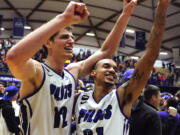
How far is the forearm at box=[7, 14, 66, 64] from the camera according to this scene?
1309 mm

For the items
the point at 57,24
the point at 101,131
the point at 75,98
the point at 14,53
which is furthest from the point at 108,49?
the point at 14,53

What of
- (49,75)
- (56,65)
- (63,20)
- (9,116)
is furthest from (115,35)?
(9,116)

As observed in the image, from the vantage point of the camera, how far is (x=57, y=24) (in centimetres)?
140

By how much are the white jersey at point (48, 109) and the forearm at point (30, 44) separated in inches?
17.6

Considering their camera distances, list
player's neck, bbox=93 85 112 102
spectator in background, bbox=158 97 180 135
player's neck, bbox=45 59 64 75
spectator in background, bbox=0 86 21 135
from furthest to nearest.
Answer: spectator in background, bbox=0 86 21 135
spectator in background, bbox=158 97 180 135
player's neck, bbox=93 85 112 102
player's neck, bbox=45 59 64 75

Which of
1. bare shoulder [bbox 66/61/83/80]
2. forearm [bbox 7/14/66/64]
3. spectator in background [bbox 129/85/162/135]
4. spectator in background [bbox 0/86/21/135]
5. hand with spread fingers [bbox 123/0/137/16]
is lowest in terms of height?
spectator in background [bbox 0/86/21/135]

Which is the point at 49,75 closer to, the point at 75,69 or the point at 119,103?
the point at 75,69

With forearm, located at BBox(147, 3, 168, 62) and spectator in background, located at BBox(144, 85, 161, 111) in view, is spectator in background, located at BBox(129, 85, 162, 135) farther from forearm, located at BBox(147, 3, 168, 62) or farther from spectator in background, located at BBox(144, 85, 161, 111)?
forearm, located at BBox(147, 3, 168, 62)

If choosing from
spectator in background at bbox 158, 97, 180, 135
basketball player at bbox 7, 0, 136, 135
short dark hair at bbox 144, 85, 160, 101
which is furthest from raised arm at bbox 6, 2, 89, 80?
spectator in background at bbox 158, 97, 180, 135

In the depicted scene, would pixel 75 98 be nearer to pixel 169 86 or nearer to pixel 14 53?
pixel 14 53

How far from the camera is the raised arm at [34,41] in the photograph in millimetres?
1315

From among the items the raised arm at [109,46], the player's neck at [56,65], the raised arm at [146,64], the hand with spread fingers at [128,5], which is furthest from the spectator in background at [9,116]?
the hand with spread fingers at [128,5]

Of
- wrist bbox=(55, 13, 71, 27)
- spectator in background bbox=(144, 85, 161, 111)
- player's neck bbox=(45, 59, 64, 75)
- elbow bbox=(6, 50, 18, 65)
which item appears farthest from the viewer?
spectator in background bbox=(144, 85, 161, 111)

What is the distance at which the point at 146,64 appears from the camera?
1876 mm
